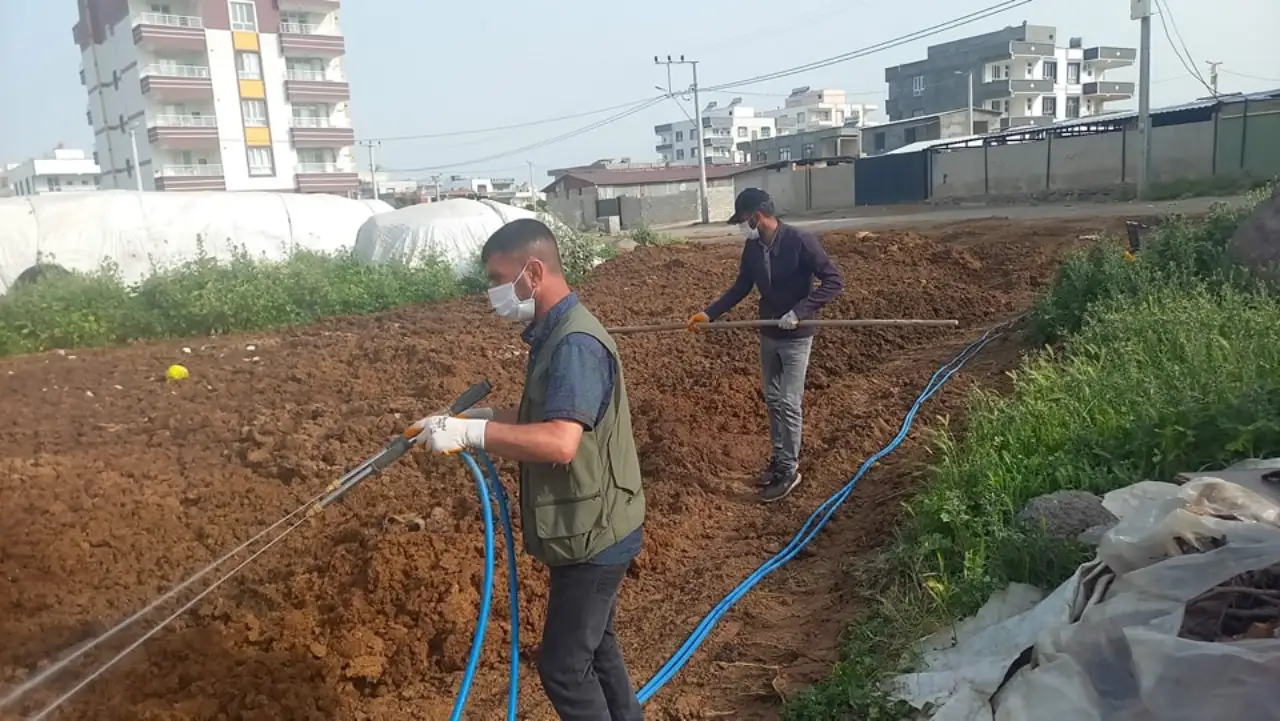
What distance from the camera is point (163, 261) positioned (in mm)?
13758

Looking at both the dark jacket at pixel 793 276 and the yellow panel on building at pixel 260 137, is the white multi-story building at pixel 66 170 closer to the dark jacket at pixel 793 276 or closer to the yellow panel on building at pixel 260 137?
the yellow panel on building at pixel 260 137

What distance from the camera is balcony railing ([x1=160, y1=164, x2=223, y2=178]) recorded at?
34594 mm

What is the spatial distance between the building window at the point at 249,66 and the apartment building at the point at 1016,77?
40.1 m

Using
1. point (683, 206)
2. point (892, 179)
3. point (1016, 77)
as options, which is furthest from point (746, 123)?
point (892, 179)

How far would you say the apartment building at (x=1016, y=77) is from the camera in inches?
2172

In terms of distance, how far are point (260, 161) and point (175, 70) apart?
5352 mm

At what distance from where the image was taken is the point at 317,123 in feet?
132

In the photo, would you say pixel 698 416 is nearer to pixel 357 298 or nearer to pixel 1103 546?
pixel 1103 546

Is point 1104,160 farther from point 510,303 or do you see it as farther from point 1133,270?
point 510,303

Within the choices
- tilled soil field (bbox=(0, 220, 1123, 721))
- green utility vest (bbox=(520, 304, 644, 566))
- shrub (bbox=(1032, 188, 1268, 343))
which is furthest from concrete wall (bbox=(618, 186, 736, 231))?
green utility vest (bbox=(520, 304, 644, 566))

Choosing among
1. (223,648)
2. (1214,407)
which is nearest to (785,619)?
(1214,407)

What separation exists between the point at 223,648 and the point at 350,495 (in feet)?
5.76

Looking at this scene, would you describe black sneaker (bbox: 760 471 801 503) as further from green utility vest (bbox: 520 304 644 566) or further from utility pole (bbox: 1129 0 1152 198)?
utility pole (bbox: 1129 0 1152 198)

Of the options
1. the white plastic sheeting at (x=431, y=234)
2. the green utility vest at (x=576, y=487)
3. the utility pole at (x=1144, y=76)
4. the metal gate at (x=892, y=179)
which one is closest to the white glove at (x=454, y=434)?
the green utility vest at (x=576, y=487)
